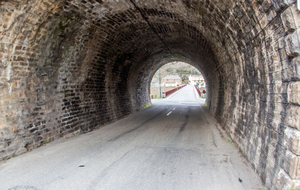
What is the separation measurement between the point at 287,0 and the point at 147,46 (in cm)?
1041

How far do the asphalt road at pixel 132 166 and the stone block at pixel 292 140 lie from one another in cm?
131

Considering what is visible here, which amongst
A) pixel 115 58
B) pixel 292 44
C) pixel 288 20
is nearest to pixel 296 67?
pixel 292 44

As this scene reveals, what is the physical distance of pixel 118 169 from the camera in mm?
4688

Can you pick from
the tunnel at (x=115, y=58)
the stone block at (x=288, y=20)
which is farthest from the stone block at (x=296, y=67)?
the stone block at (x=288, y=20)

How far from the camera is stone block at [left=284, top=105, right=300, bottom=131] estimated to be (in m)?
2.85

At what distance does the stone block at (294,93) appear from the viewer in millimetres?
2829

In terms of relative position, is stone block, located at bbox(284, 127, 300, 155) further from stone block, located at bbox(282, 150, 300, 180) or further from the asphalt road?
the asphalt road

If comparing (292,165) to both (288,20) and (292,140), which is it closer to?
(292,140)

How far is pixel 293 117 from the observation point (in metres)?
2.96

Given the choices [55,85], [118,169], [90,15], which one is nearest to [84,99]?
[55,85]

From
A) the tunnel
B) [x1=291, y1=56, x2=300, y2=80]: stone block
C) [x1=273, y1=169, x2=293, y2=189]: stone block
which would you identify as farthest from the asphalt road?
[x1=291, y1=56, x2=300, y2=80]: stone block

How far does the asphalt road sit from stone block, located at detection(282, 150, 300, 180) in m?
1.08

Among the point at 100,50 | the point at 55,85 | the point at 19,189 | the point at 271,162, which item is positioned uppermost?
the point at 100,50

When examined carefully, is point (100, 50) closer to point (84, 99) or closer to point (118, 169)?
point (84, 99)
